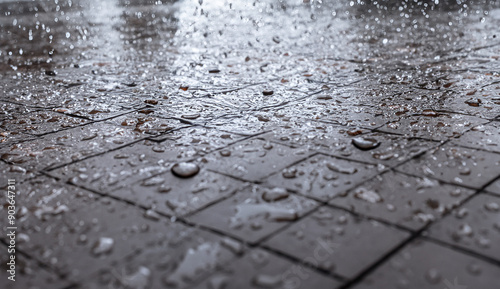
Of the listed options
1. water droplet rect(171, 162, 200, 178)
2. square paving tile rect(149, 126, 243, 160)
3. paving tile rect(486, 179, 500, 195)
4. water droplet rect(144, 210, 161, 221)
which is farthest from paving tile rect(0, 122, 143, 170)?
paving tile rect(486, 179, 500, 195)

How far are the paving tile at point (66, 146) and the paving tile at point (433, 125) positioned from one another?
136cm

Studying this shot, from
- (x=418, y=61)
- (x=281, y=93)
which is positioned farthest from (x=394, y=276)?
(x=418, y=61)

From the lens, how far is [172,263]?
1.53 m

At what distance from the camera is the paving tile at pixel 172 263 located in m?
1.44

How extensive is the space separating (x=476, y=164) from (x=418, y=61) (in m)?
2.33

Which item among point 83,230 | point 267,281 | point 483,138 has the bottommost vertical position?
point 483,138

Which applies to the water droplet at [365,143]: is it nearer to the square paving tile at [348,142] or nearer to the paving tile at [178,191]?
the square paving tile at [348,142]

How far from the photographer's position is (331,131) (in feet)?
8.68

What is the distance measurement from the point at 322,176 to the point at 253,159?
362 millimetres

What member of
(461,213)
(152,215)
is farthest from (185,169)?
(461,213)

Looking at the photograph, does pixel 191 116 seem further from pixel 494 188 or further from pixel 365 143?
pixel 494 188

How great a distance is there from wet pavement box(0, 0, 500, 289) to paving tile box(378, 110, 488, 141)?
15 millimetres

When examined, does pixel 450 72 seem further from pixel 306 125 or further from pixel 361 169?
pixel 361 169

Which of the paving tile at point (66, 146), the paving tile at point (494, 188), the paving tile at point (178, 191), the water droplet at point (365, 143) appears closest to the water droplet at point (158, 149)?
the paving tile at point (66, 146)
